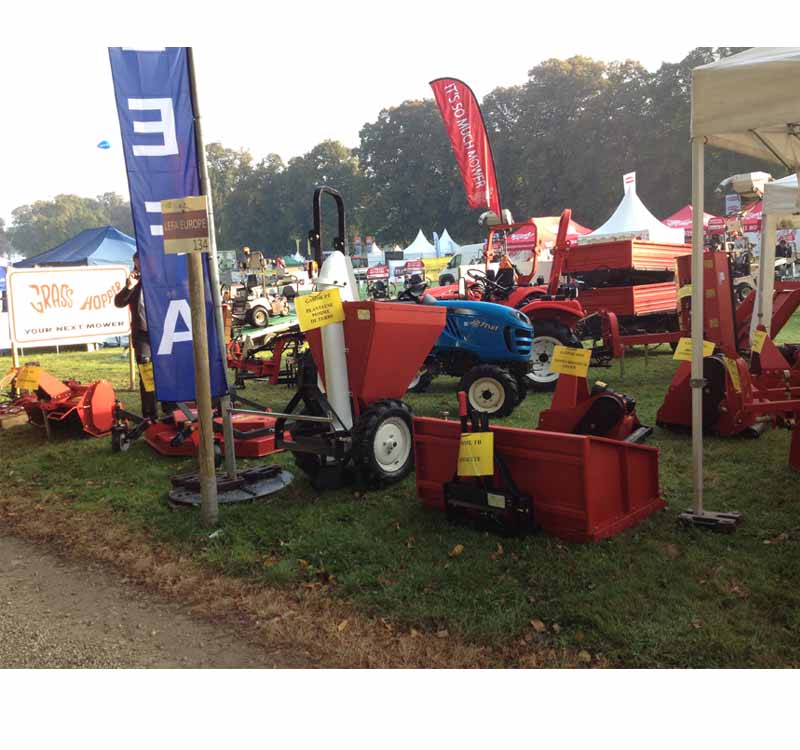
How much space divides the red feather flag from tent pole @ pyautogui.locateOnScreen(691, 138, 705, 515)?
37.1 feet

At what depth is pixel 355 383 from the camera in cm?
471

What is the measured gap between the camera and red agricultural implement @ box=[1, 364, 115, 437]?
682cm

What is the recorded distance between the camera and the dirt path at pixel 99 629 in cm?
293

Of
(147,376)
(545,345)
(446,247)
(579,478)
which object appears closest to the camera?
(579,478)

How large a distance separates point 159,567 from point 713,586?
2.89m

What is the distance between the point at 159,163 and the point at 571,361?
301 cm

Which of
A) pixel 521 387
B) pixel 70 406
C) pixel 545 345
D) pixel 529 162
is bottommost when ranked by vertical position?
pixel 521 387

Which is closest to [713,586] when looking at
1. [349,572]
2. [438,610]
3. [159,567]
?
[438,610]

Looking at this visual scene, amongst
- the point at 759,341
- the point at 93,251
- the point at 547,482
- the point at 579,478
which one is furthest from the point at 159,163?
the point at 93,251

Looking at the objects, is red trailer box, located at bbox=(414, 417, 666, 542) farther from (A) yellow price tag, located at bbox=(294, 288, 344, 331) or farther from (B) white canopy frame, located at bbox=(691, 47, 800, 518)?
(A) yellow price tag, located at bbox=(294, 288, 344, 331)

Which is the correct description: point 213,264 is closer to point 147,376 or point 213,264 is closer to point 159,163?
point 159,163

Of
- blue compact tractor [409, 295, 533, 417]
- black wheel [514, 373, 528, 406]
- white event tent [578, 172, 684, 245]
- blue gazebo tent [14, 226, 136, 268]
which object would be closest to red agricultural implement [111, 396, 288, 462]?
blue compact tractor [409, 295, 533, 417]

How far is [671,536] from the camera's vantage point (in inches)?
146
